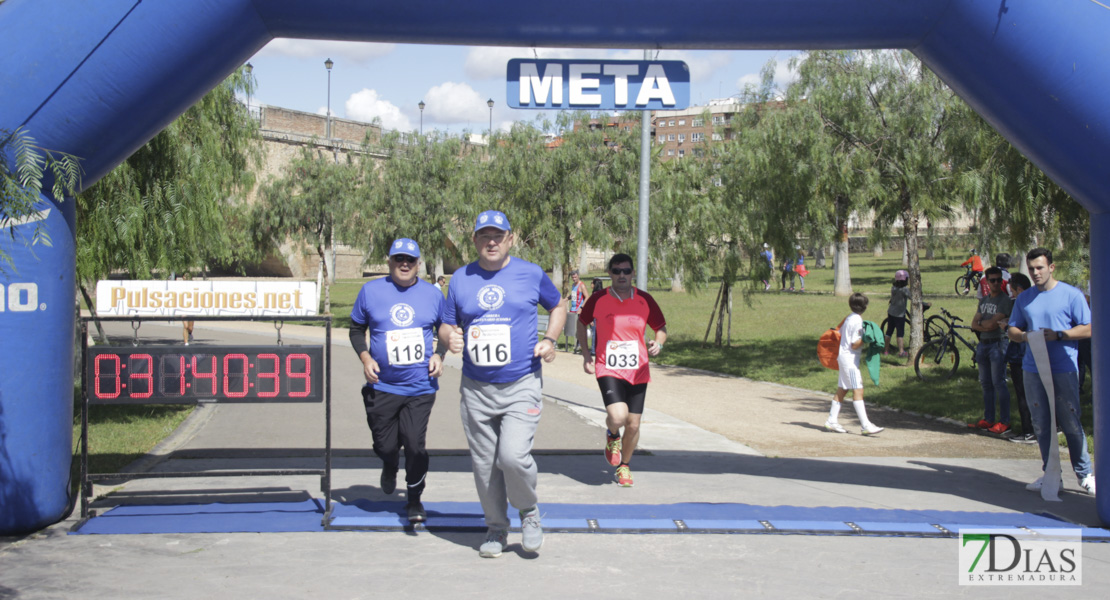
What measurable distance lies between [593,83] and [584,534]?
9.89 feet

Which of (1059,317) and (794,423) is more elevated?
(1059,317)

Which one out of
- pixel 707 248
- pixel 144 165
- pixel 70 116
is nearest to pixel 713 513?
pixel 70 116

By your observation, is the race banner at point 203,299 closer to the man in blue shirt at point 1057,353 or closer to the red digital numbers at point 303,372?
the red digital numbers at point 303,372

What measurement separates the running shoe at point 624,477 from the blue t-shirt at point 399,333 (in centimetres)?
192

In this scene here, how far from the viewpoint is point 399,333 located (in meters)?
5.97

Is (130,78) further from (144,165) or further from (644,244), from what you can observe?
(644,244)

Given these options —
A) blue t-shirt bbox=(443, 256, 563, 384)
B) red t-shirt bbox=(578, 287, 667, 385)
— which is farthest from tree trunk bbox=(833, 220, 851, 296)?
blue t-shirt bbox=(443, 256, 563, 384)

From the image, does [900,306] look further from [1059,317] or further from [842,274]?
[842,274]

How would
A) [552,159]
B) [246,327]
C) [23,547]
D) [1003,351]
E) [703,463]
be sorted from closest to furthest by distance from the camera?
[23,547], [703,463], [1003,351], [552,159], [246,327]

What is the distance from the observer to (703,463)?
27.2 feet

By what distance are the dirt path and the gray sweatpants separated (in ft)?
14.4

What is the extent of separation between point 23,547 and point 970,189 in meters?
13.2

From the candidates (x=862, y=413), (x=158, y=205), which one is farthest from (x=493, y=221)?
(x=862, y=413)

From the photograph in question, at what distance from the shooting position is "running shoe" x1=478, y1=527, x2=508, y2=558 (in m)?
5.32
